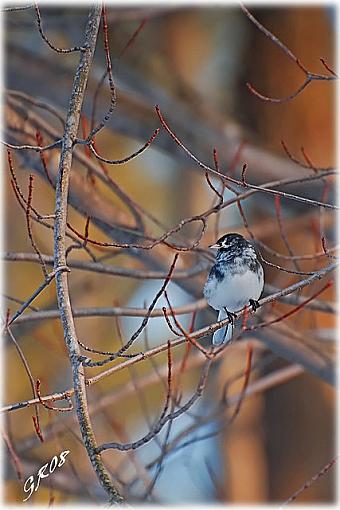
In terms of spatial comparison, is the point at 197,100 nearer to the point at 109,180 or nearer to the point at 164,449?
the point at 109,180

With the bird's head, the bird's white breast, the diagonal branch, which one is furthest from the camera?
the bird's head

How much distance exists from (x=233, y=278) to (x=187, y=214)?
297cm

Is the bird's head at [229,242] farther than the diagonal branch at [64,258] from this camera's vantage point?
Yes

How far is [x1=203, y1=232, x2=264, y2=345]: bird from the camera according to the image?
202 cm

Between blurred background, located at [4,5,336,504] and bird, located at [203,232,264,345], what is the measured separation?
14.1 inches

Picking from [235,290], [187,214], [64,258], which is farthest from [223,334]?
[187,214]

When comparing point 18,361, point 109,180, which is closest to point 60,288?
point 109,180

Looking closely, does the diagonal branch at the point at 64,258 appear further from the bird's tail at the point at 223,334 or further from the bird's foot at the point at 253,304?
the bird's tail at the point at 223,334

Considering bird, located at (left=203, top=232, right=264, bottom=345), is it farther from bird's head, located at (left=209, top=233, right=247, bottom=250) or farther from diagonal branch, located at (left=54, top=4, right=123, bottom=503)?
diagonal branch, located at (left=54, top=4, right=123, bottom=503)

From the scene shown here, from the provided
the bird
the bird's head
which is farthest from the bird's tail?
the bird's head

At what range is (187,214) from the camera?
16.3 ft

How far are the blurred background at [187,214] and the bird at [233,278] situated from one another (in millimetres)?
358

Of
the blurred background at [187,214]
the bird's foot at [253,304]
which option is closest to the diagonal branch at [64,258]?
the bird's foot at [253,304]

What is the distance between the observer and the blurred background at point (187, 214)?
2.84m
